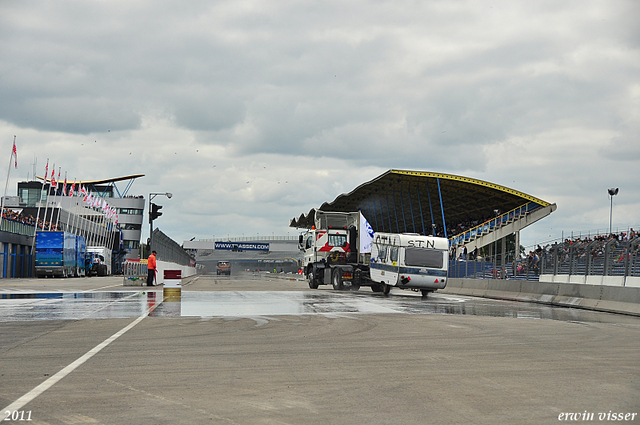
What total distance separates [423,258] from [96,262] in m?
53.7

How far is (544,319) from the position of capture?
54.5 feet

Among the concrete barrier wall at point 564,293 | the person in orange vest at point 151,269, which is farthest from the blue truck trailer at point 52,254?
→ the concrete barrier wall at point 564,293

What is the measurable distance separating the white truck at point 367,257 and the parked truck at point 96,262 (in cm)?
4123

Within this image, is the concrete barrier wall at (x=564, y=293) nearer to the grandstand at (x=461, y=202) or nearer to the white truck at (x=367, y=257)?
the white truck at (x=367, y=257)

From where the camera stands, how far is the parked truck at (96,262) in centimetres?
7343

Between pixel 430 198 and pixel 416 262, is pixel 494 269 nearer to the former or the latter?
pixel 416 262

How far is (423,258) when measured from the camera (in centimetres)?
2906

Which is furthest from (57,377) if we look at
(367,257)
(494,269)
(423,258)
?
(494,269)

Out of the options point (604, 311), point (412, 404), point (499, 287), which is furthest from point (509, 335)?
point (499, 287)

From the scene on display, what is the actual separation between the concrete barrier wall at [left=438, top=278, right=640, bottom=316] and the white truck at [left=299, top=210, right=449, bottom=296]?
3.16m

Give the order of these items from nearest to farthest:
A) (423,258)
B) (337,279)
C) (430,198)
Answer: (423,258)
(337,279)
(430,198)

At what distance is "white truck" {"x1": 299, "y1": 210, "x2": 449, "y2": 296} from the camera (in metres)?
28.9

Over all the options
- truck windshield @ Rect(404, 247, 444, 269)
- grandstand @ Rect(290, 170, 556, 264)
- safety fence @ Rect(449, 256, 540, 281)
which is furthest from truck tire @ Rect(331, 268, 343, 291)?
grandstand @ Rect(290, 170, 556, 264)

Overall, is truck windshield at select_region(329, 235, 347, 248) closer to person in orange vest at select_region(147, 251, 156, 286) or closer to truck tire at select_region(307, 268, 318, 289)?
truck tire at select_region(307, 268, 318, 289)
